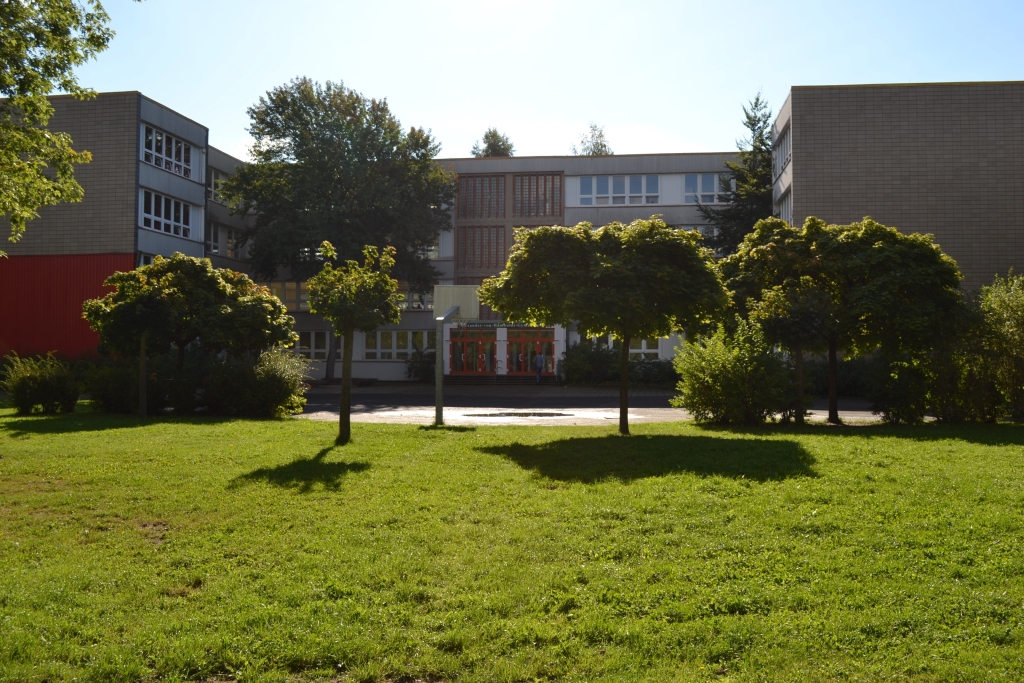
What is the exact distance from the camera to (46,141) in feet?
60.9

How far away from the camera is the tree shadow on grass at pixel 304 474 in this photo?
453 inches

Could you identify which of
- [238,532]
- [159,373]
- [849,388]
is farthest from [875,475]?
[849,388]

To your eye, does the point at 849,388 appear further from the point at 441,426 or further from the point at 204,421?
the point at 204,421

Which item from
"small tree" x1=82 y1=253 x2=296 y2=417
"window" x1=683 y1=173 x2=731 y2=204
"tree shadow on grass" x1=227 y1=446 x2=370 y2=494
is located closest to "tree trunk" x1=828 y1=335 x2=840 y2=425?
"tree shadow on grass" x1=227 y1=446 x2=370 y2=494

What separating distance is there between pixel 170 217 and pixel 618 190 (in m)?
25.0

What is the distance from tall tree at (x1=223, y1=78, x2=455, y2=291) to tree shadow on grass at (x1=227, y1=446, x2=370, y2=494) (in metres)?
34.5

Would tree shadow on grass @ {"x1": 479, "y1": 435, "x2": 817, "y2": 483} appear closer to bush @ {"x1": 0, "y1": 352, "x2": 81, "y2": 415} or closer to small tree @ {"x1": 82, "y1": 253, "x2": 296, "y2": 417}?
small tree @ {"x1": 82, "y1": 253, "x2": 296, "y2": 417}

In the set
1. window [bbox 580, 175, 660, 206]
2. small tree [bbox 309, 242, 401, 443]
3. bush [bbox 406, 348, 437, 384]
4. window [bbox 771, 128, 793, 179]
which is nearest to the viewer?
small tree [bbox 309, 242, 401, 443]

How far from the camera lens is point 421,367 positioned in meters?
51.0

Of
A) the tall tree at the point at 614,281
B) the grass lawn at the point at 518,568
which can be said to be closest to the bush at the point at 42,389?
the grass lawn at the point at 518,568

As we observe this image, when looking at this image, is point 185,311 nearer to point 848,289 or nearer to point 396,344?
point 848,289

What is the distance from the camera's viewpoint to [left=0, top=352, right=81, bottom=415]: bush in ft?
74.6

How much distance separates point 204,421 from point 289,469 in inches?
352

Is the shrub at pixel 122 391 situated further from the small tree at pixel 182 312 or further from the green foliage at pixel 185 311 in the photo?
the green foliage at pixel 185 311
